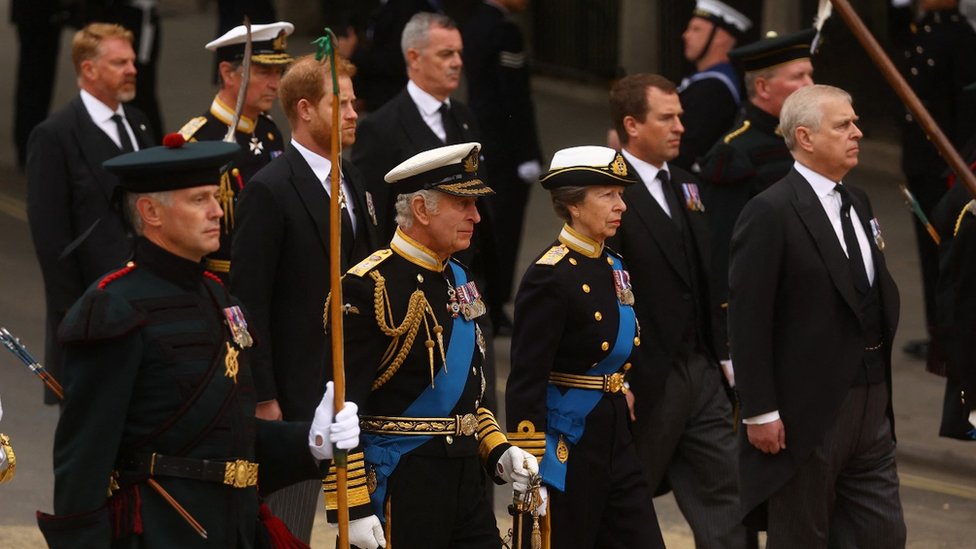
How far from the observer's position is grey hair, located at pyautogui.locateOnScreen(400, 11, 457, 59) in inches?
358

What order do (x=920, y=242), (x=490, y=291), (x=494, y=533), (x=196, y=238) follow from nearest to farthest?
(x=196, y=238), (x=494, y=533), (x=490, y=291), (x=920, y=242)

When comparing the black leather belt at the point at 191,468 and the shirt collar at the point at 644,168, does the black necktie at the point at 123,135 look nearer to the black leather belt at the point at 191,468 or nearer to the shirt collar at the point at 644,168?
the shirt collar at the point at 644,168

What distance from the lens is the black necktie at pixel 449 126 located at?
8992mm

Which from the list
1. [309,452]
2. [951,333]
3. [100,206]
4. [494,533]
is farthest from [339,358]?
[100,206]

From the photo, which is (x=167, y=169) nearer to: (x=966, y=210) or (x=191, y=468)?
(x=191, y=468)

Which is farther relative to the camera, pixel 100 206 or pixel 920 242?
pixel 920 242

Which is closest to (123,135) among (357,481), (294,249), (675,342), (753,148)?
(294,249)

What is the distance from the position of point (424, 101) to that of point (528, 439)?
9.27 ft

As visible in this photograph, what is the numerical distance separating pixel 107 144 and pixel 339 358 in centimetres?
394

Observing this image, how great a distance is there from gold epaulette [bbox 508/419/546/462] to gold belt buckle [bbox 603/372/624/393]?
1.01 ft

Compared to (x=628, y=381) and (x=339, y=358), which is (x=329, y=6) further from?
(x=339, y=358)

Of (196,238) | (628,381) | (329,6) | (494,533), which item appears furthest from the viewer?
(329,6)

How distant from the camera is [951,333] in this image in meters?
7.59

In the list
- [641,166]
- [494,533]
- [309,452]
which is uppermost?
[641,166]
